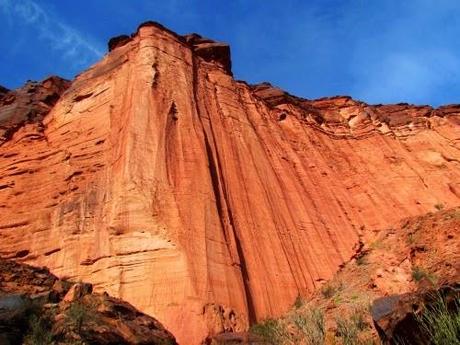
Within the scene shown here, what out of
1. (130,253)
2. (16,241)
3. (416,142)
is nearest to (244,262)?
(130,253)

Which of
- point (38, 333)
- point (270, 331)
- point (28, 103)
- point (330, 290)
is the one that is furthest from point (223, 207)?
point (28, 103)

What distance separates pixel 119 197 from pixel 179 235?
2535 mm

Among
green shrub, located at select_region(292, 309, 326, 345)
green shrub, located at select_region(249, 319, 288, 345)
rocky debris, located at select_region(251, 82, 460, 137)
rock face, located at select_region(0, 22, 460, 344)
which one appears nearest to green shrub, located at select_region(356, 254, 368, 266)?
rock face, located at select_region(0, 22, 460, 344)

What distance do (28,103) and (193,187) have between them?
12848 mm

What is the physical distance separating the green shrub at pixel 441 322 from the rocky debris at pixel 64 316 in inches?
225

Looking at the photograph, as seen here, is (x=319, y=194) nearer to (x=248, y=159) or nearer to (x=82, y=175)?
(x=248, y=159)

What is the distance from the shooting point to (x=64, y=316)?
38.0 ft

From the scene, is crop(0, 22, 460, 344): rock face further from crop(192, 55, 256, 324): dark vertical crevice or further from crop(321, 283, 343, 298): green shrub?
crop(321, 283, 343, 298): green shrub

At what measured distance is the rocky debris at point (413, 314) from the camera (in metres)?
8.19

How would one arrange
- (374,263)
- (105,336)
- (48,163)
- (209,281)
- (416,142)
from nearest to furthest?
1. (105,336)
2. (209,281)
3. (374,263)
4. (48,163)
5. (416,142)

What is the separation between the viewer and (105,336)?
11.0 m

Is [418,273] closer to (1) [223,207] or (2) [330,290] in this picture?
(2) [330,290]

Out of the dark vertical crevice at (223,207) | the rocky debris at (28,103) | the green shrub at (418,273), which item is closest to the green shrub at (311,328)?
the green shrub at (418,273)

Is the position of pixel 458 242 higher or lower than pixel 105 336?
higher
